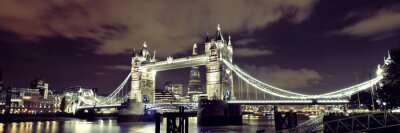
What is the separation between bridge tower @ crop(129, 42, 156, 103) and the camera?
10294cm

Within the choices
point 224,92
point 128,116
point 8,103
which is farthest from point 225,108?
point 8,103

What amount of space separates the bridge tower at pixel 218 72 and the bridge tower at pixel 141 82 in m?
28.1

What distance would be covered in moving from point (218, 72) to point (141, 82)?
3272cm

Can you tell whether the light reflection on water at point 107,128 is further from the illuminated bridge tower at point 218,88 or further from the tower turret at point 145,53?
the tower turret at point 145,53

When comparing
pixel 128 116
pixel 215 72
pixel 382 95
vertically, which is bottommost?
pixel 128 116

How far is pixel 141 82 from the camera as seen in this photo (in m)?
103

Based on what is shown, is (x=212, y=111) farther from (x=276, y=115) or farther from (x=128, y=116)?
(x=276, y=115)

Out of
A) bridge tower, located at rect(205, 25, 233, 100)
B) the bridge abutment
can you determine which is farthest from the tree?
the bridge abutment

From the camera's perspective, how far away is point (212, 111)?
212ft

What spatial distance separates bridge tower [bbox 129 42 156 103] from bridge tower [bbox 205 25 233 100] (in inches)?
1108

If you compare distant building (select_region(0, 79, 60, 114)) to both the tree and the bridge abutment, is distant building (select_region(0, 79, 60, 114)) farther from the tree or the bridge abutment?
the tree

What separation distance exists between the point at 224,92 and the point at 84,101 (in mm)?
84295

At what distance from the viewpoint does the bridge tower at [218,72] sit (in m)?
78.5

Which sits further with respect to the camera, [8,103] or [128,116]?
[8,103]
